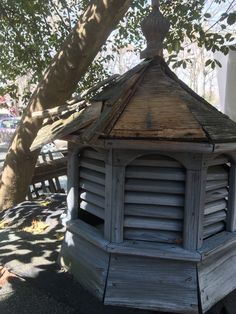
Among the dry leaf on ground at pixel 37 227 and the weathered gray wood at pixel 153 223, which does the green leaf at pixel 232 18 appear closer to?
the weathered gray wood at pixel 153 223

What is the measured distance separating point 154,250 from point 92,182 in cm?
79

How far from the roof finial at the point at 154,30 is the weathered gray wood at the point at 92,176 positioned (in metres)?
1.07

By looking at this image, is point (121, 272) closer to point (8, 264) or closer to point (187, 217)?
point (187, 217)

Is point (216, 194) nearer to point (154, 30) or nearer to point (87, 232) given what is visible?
Answer: point (87, 232)

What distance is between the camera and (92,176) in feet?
9.82

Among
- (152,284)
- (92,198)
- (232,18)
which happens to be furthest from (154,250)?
(232,18)

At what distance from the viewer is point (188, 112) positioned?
96.4 inches

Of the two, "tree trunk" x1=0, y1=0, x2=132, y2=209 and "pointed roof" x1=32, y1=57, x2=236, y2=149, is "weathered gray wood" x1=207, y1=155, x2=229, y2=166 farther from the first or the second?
"tree trunk" x1=0, y1=0, x2=132, y2=209

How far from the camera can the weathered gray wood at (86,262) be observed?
274 cm

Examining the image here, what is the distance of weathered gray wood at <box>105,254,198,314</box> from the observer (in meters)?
2.58

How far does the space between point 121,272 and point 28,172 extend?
3449mm

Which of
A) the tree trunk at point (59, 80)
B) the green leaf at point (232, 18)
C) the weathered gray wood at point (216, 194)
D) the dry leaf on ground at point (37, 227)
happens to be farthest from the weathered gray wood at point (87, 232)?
the green leaf at point (232, 18)

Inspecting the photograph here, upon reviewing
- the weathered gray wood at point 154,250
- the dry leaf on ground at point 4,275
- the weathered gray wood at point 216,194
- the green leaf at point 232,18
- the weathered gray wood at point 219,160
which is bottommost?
the dry leaf on ground at point 4,275

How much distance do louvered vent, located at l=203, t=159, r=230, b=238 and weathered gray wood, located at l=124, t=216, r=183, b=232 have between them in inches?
9.2
